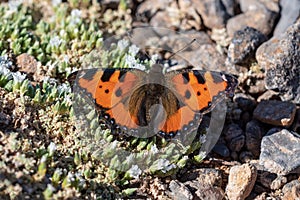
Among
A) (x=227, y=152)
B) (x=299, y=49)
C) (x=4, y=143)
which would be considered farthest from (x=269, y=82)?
(x=4, y=143)

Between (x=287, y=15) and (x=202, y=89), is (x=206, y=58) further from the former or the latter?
(x=202, y=89)

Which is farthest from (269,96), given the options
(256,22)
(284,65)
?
(256,22)

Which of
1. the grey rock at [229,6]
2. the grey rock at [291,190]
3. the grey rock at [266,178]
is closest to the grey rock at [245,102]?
the grey rock at [266,178]

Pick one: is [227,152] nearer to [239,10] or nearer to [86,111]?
[86,111]

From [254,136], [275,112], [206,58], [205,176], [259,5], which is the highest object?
[259,5]

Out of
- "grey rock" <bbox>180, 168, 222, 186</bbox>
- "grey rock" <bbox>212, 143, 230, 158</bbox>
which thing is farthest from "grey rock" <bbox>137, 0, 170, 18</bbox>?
"grey rock" <bbox>180, 168, 222, 186</bbox>

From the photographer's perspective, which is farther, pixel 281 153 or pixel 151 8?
pixel 151 8
